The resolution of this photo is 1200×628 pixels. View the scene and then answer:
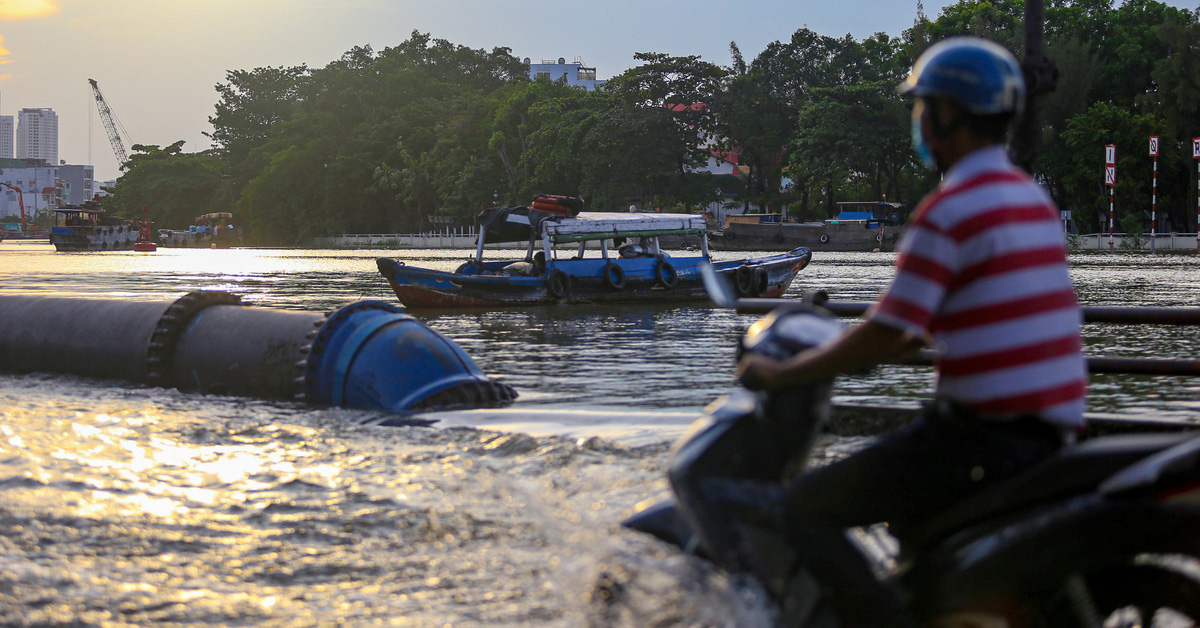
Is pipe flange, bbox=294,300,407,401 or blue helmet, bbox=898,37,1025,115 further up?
blue helmet, bbox=898,37,1025,115

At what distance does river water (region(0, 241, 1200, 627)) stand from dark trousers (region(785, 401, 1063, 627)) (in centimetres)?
57

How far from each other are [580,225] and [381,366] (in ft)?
46.7

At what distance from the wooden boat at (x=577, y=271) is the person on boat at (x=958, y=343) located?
60.0 feet

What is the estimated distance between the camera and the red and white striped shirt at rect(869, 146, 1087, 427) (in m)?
2.15

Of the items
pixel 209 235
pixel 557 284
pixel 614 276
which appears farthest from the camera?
pixel 209 235

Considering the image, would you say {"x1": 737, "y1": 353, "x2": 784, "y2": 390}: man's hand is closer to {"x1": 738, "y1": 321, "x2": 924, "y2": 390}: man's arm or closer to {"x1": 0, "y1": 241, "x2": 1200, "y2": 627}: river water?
{"x1": 738, "y1": 321, "x2": 924, "y2": 390}: man's arm

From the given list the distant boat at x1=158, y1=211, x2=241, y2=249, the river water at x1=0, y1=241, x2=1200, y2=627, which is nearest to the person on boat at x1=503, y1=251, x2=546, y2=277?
the river water at x1=0, y1=241, x2=1200, y2=627

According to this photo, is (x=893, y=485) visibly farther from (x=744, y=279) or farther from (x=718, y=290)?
(x=744, y=279)

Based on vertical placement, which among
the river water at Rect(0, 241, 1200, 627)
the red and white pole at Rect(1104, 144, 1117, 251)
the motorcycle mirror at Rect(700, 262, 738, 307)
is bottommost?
the river water at Rect(0, 241, 1200, 627)

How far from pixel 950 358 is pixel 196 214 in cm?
10987

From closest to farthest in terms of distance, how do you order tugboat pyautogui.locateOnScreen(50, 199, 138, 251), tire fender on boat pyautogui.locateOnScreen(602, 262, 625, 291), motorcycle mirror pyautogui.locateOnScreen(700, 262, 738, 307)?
1. motorcycle mirror pyautogui.locateOnScreen(700, 262, 738, 307)
2. tire fender on boat pyautogui.locateOnScreen(602, 262, 625, 291)
3. tugboat pyautogui.locateOnScreen(50, 199, 138, 251)

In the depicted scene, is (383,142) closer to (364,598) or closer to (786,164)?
(786,164)

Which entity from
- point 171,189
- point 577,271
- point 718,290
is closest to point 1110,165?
point 577,271

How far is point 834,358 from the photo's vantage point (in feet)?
7.63
